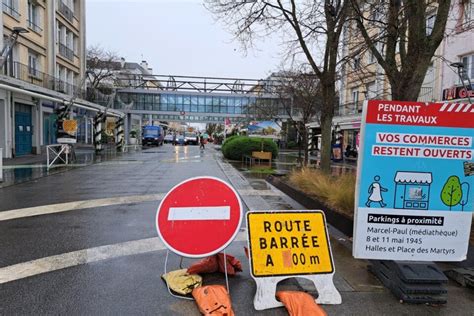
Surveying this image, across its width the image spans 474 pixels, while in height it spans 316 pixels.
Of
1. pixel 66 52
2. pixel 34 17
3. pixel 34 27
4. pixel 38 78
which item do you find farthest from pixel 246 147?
pixel 66 52

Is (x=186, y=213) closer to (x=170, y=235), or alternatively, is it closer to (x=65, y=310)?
(x=170, y=235)

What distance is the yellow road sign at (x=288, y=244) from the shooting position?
13.7ft

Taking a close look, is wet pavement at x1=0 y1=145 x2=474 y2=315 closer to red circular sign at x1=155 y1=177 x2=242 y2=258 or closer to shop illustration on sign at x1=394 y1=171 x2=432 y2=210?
red circular sign at x1=155 y1=177 x2=242 y2=258

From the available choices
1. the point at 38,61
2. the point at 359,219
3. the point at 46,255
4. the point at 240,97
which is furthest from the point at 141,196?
the point at 240,97

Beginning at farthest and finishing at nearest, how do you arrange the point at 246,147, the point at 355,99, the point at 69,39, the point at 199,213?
the point at 355,99, the point at 69,39, the point at 246,147, the point at 199,213

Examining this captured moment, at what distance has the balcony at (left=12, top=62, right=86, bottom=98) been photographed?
2390cm

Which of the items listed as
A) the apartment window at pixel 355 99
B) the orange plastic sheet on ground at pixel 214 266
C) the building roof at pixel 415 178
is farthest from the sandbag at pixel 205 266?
the apartment window at pixel 355 99

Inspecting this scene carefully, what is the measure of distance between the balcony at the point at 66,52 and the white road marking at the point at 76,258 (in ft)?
98.8

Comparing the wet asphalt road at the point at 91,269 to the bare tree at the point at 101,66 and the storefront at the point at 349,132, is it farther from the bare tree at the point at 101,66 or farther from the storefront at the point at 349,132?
the bare tree at the point at 101,66

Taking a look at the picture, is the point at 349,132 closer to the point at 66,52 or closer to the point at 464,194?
the point at 66,52

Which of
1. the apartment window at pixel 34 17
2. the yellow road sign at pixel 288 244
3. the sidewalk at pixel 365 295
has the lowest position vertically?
the sidewalk at pixel 365 295

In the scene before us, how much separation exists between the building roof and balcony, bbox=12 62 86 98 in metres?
24.1

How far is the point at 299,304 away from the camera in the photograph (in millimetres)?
3830

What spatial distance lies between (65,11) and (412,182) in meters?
34.6
